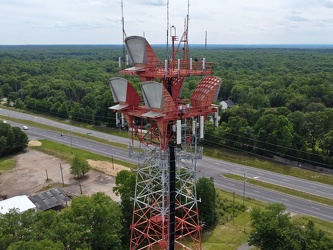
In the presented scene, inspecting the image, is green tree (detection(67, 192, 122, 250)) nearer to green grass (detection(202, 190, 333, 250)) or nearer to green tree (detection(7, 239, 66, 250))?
green tree (detection(7, 239, 66, 250))

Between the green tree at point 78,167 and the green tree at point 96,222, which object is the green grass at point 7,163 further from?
the green tree at point 96,222

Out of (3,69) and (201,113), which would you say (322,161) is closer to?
(201,113)

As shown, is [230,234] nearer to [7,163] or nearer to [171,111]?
[171,111]

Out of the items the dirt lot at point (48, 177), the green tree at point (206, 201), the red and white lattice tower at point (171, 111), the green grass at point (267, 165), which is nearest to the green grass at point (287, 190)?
the green grass at point (267, 165)

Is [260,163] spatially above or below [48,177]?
above

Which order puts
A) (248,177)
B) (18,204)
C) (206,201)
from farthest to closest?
(248,177), (18,204), (206,201)

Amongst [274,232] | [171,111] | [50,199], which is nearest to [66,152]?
[50,199]

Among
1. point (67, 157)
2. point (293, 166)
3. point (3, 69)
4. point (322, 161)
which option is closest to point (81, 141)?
point (67, 157)
